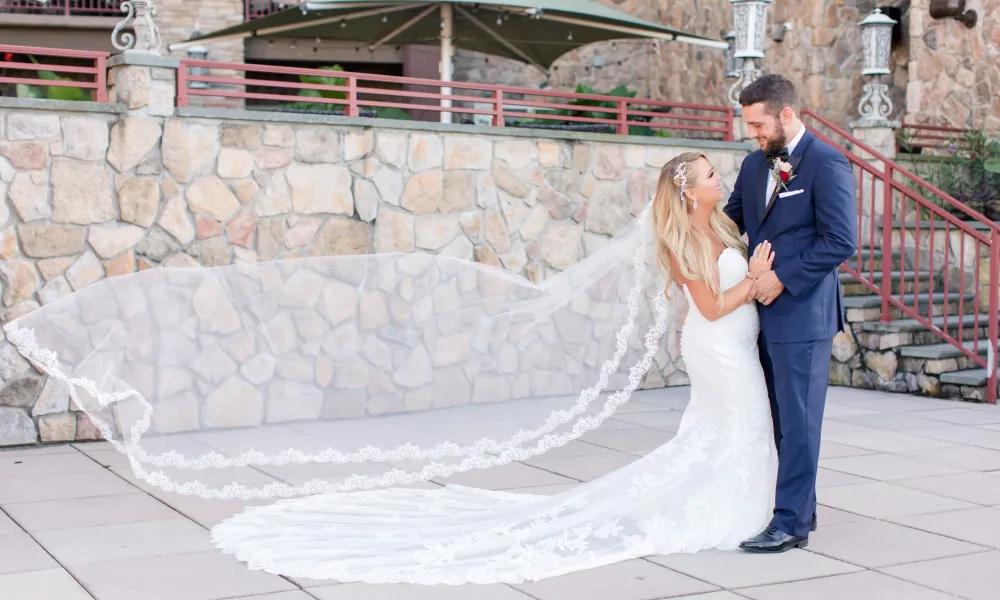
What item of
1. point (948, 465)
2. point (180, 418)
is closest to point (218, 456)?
point (180, 418)

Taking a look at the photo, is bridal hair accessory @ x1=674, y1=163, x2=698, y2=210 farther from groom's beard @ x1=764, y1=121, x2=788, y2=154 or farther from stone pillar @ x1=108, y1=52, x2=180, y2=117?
stone pillar @ x1=108, y1=52, x2=180, y2=117

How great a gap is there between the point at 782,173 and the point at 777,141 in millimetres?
135

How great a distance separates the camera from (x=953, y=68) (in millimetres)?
13695

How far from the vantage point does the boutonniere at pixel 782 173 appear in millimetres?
5008

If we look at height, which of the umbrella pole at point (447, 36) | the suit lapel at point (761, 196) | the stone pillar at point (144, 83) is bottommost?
the suit lapel at point (761, 196)

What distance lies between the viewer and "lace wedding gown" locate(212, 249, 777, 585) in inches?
190

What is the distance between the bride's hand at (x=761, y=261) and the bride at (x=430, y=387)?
0.01m

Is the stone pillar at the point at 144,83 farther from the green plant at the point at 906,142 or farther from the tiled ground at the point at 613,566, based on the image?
the green plant at the point at 906,142

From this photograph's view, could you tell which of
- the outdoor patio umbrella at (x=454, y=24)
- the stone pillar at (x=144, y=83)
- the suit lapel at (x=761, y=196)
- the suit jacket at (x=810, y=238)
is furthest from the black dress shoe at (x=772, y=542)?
the outdoor patio umbrella at (x=454, y=24)

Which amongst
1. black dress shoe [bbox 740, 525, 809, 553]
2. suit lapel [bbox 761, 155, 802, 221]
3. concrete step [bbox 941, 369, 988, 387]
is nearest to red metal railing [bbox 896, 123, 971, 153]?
concrete step [bbox 941, 369, 988, 387]

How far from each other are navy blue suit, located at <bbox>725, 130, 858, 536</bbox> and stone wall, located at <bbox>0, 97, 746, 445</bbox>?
13.0 ft

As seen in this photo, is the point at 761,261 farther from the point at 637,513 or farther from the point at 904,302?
the point at 904,302

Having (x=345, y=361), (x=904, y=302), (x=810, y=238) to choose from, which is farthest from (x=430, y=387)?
(x=904, y=302)

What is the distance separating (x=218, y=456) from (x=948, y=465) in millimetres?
4163
